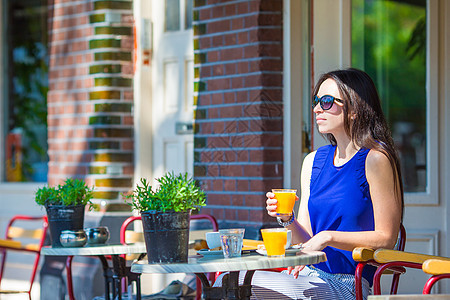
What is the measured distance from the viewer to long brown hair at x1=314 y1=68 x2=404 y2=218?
3.13m

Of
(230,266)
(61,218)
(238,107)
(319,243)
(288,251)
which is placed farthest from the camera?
(238,107)

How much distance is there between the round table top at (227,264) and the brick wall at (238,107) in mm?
1952

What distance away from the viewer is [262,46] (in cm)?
457

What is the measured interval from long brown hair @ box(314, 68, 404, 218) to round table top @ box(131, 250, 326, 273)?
0.69 meters

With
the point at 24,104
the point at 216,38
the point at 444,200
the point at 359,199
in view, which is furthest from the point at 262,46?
the point at 24,104

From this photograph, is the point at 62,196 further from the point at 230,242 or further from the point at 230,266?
the point at 230,266

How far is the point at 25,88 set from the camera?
291 inches

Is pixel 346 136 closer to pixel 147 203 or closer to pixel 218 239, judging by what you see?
pixel 218 239

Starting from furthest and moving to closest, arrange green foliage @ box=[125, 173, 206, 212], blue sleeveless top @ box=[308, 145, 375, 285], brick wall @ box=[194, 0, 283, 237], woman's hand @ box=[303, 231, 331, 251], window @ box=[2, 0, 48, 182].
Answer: window @ box=[2, 0, 48, 182] → brick wall @ box=[194, 0, 283, 237] → blue sleeveless top @ box=[308, 145, 375, 285] → woman's hand @ box=[303, 231, 331, 251] → green foliage @ box=[125, 173, 206, 212]

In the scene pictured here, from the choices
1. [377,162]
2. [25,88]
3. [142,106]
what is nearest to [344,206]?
[377,162]

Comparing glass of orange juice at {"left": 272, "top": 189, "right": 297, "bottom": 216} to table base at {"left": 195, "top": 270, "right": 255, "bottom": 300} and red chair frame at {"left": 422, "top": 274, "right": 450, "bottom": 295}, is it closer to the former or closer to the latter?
table base at {"left": 195, "top": 270, "right": 255, "bottom": 300}

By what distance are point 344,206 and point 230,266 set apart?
816 millimetres

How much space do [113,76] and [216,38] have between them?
1024mm

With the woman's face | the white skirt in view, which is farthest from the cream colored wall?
the white skirt
